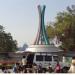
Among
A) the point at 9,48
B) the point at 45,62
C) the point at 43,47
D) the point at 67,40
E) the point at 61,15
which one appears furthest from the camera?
the point at 9,48

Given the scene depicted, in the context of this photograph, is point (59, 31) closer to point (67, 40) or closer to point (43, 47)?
point (67, 40)

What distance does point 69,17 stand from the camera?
3684 cm

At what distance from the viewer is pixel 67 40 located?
3522 centimetres

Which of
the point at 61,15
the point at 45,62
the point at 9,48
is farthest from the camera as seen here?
the point at 9,48

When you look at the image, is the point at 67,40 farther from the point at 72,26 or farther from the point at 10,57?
the point at 10,57

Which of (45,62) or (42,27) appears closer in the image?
(45,62)

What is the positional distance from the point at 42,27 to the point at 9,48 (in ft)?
37.8

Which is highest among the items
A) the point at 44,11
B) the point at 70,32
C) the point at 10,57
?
the point at 44,11

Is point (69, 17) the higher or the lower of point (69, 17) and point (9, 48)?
the higher

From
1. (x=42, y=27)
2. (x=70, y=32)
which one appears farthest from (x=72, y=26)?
(x=42, y=27)

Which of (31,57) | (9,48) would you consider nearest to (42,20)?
(9,48)

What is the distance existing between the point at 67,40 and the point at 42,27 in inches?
183

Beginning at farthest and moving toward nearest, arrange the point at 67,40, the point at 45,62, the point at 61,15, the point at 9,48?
the point at 9,48 → the point at 61,15 → the point at 67,40 → the point at 45,62

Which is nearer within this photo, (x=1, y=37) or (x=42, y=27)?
(x=42, y=27)
